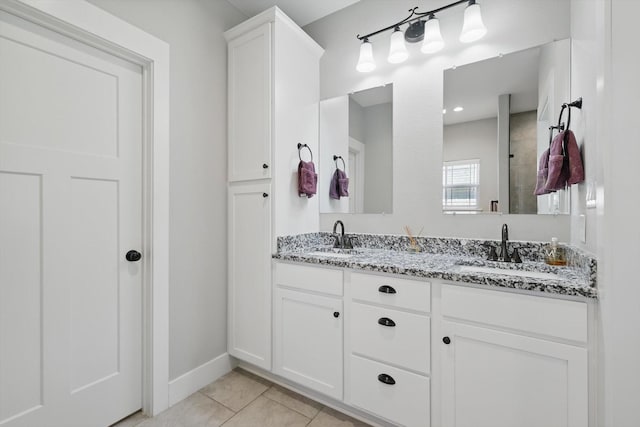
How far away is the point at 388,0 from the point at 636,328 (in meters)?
2.30

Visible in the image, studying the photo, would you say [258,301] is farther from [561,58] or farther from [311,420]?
[561,58]

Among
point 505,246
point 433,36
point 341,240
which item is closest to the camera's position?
point 505,246

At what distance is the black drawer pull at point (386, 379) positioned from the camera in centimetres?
144

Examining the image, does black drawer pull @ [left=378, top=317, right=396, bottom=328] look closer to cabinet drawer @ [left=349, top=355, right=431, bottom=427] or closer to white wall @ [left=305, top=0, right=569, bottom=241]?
cabinet drawer @ [left=349, top=355, right=431, bottom=427]

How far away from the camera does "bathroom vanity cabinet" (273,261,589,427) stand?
3.58ft

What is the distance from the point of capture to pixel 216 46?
2080 millimetres

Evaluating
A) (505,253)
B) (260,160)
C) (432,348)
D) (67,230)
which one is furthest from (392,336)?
(67,230)

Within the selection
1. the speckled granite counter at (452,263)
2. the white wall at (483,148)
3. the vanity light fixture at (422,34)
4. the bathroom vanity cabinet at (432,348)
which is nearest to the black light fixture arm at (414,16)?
the vanity light fixture at (422,34)

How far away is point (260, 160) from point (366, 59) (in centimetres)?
107

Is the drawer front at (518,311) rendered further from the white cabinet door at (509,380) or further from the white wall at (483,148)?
the white wall at (483,148)

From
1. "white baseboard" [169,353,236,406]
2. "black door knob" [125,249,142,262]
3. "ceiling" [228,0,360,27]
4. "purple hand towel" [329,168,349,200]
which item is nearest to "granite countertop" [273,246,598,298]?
"purple hand towel" [329,168,349,200]

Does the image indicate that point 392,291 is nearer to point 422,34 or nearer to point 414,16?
point 422,34

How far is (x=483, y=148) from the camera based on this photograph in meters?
1.79

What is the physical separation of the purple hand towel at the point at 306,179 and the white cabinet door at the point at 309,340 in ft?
2.27
